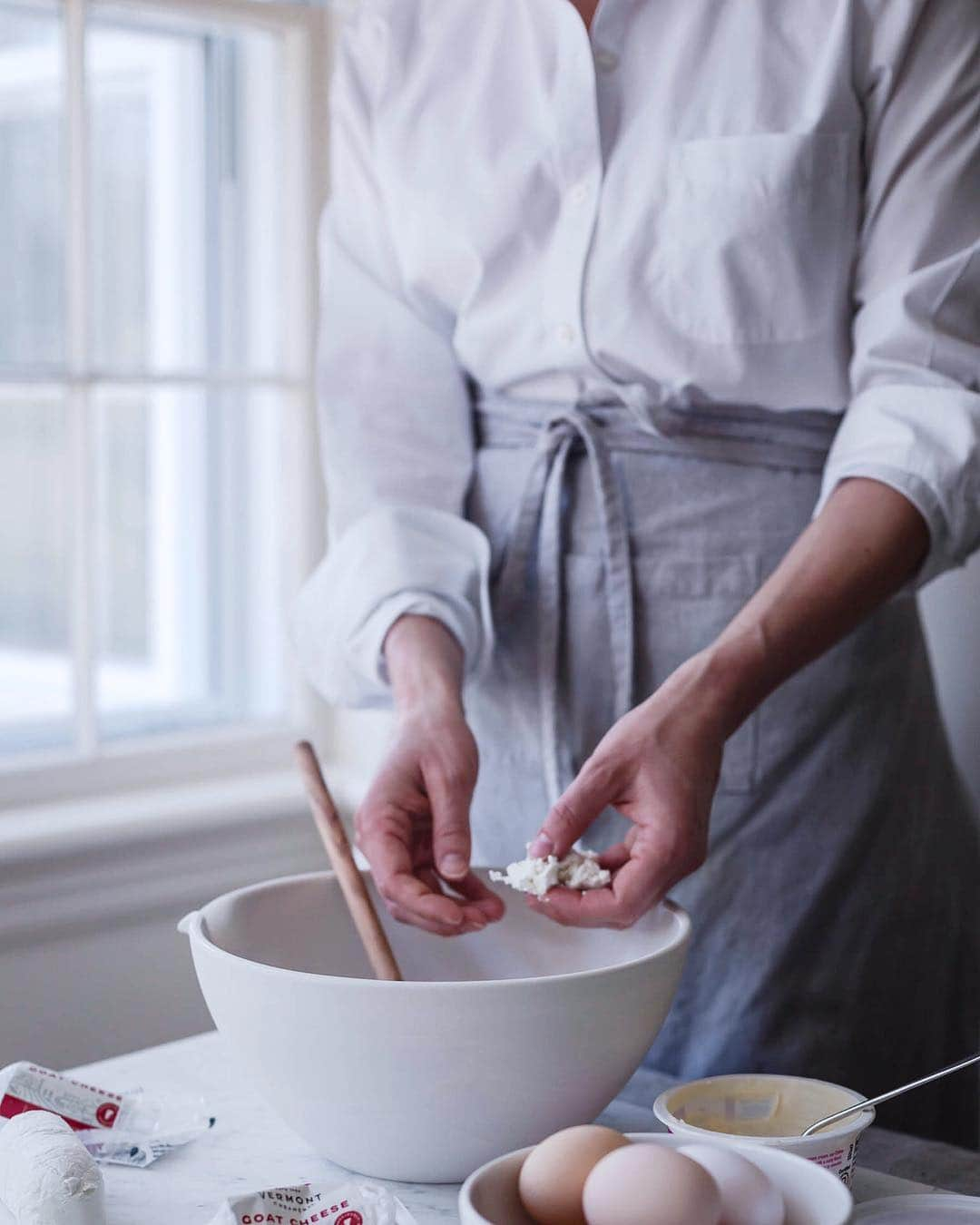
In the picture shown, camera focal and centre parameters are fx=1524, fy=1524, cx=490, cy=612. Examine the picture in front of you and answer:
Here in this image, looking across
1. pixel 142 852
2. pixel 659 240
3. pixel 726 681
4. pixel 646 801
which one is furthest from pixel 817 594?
pixel 142 852

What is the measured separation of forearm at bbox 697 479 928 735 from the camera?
95cm

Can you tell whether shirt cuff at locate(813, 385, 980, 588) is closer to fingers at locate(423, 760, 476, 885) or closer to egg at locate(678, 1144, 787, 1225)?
fingers at locate(423, 760, 476, 885)

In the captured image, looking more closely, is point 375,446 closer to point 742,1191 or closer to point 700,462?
point 700,462

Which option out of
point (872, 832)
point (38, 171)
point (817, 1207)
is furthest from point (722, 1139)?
point (38, 171)

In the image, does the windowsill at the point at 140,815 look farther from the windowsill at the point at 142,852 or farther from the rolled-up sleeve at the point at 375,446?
the rolled-up sleeve at the point at 375,446

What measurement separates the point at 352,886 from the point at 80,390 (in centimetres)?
114

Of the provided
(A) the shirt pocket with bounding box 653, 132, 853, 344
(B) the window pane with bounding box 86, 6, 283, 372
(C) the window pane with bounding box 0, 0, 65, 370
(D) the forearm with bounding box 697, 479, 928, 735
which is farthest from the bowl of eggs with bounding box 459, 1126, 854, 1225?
(B) the window pane with bounding box 86, 6, 283, 372

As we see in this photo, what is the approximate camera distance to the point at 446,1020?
28.2 inches

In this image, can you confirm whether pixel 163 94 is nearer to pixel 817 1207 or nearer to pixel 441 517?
pixel 441 517

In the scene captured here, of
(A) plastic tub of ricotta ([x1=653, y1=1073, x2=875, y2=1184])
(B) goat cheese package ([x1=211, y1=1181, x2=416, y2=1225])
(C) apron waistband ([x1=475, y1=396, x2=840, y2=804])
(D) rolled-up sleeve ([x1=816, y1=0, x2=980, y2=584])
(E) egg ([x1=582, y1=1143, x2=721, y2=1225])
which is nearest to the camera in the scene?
(E) egg ([x1=582, y1=1143, x2=721, y2=1225])

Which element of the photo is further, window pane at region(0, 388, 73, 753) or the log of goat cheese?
window pane at region(0, 388, 73, 753)

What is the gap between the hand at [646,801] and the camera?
2.76 feet

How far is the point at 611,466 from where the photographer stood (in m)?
1.14

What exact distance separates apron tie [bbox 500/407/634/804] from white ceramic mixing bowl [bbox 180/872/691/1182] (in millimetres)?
351
